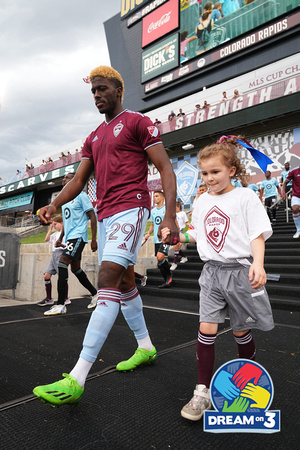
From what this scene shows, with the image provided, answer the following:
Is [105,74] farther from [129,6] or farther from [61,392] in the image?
[129,6]

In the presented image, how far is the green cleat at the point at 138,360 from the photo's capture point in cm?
217

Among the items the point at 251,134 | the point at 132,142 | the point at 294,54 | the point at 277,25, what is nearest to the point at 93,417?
the point at 132,142

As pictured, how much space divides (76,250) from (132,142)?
2.63 meters

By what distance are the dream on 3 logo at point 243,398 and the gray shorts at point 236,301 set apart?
1.34 feet

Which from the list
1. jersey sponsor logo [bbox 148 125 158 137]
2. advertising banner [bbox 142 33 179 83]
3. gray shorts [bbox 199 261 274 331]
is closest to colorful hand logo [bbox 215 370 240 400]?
gray shorts [bbox 199 261 274 331]

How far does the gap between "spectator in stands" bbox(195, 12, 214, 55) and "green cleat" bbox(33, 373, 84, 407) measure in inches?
1038

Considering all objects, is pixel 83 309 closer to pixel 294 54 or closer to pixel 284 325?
pixel 284 325

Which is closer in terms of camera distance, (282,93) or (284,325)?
(284,325)

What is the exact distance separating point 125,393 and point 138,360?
38cm

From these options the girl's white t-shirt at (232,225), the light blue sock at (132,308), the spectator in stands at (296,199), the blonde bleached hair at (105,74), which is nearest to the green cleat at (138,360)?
the light blue sock at (132,308)

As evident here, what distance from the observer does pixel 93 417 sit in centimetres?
156

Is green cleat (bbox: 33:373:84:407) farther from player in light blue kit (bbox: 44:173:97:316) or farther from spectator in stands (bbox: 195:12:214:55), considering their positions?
spectator in stands (bbox: 195:12:214:55)

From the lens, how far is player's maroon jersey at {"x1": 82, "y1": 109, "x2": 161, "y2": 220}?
2.05m

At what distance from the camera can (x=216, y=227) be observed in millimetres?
1773
